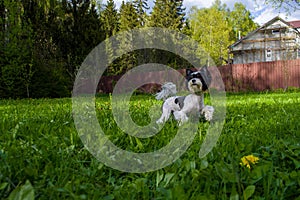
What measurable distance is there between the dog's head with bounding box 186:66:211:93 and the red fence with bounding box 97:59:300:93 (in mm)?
12201

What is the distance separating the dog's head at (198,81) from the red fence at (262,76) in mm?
12201

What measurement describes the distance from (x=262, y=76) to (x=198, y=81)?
13.0 meters

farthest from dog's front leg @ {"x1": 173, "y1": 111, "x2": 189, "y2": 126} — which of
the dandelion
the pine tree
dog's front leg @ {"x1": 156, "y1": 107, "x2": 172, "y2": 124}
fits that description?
the pine tree

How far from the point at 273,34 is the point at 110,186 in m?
35.1

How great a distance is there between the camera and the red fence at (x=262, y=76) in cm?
1395

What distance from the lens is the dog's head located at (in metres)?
2.91

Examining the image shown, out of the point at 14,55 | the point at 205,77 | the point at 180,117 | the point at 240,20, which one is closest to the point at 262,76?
the point at 14,55

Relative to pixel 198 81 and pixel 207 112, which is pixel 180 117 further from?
pixel 198 81

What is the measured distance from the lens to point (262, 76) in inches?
583

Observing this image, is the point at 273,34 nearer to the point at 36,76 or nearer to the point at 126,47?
the point at 126,47

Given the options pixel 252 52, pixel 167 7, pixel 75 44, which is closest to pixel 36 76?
pixel 75 44

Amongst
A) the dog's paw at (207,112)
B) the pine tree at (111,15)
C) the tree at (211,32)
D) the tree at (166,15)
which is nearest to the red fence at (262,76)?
the dog's paw at (207,112)

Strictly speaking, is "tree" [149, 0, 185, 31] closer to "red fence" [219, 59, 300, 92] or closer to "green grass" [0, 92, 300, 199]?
"red fence" [219, 59, 300, 92]

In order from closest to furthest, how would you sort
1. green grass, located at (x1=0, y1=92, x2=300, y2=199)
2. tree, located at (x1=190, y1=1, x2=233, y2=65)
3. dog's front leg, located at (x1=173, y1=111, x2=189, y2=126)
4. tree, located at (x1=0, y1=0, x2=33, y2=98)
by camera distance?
green grass, located at (x1=0, y1=92, x2=300, y2=199) < dog's front leg, located at (x1=173, y1=111, x2=189, y2=126) < tree, located at (x1=0, y1=0, x2=33, y2=98) < tree, located at (x1=190, y1=1, x2=233, y2=65)
